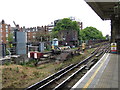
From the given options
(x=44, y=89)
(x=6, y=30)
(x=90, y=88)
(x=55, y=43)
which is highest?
(x=6, y=30)

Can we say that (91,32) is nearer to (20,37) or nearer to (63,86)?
(20,37)

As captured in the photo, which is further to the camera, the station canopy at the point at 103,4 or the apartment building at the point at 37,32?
the apartment building at the point at 37,32

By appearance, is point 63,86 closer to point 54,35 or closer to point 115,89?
point 115,89

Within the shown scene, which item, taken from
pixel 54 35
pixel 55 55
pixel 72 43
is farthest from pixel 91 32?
pixel 55 55

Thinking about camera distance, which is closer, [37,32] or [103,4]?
[103,4]

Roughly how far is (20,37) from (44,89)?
8440 mm

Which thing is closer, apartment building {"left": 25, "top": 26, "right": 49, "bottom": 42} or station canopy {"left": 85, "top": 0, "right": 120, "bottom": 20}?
station canopy {"left": 85, "top": 0, "right": 120, "bottom": 20}

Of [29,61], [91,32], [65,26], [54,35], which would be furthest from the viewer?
[91,32]

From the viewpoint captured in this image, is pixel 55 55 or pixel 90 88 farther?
pixel 55 55

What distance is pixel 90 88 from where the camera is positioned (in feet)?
17.1

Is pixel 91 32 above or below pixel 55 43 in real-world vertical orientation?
above

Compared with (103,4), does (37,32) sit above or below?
below

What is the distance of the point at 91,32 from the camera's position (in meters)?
73.1

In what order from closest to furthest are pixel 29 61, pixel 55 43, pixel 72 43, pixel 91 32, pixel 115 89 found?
1. pixel 115 89
2. pixel 29 61
3. pixel 55 43
4. pixel 72 43
5. pixel 91 32
